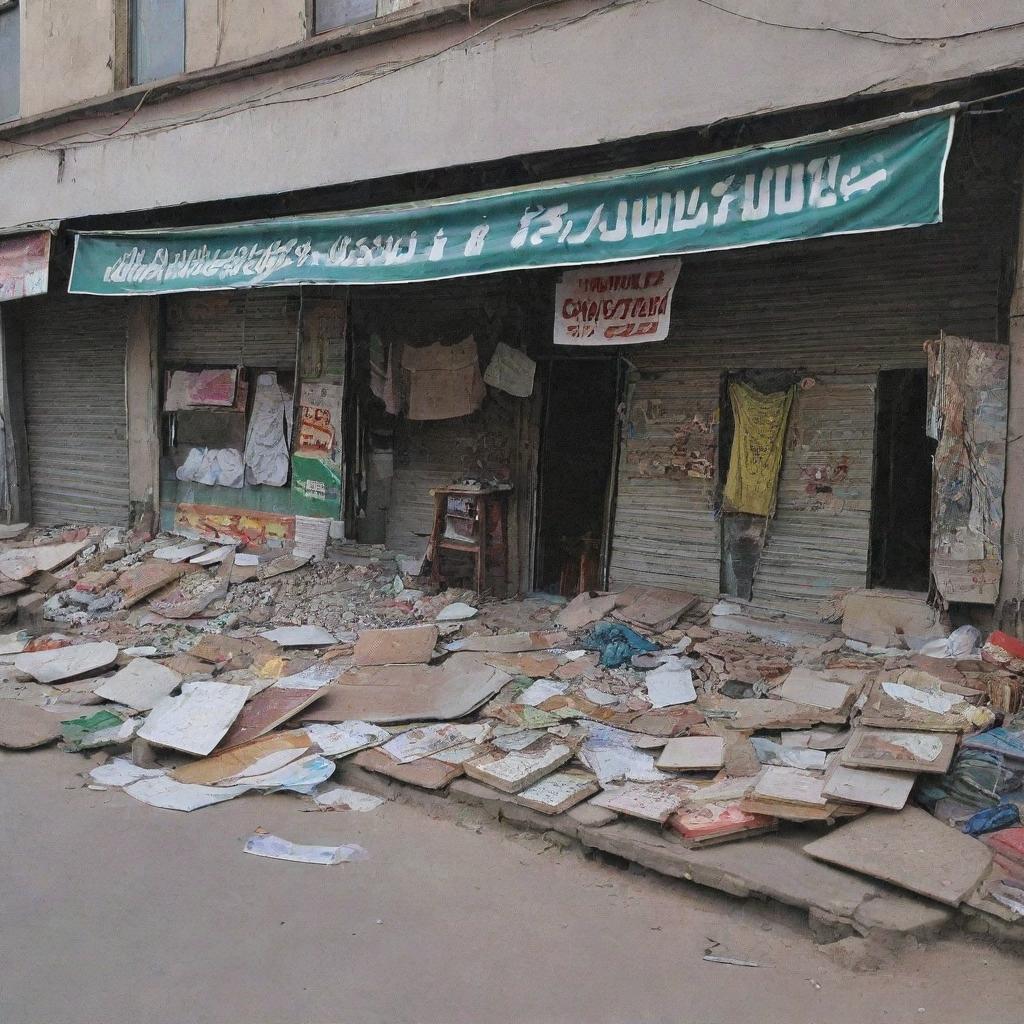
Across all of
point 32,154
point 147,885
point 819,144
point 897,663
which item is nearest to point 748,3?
point 819,144

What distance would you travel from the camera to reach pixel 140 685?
659 cm

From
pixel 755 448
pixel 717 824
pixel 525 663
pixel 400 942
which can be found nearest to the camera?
pixel 400 942

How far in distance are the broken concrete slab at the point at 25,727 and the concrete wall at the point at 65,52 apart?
6.73m

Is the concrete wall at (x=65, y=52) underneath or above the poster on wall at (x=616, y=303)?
above

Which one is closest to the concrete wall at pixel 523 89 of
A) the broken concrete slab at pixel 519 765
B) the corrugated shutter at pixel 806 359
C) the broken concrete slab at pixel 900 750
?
the corrugated shutter at pixel 806 359

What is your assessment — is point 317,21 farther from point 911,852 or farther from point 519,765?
point 911,852

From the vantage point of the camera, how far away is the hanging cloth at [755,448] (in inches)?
277

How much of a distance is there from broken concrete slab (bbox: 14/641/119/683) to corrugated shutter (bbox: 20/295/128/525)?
3.80 metres

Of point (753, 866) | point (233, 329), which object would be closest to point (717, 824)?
point (753, 866)

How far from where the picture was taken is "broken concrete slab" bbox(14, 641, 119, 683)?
23.1 ft

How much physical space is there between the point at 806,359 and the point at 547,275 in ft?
8.12

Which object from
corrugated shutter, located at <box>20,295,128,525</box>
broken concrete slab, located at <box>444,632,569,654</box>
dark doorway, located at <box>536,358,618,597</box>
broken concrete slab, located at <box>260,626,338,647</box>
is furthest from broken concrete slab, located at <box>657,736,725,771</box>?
corrugated shutter, located at <box>20,295,128,525</box>

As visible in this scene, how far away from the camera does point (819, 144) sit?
525 cm

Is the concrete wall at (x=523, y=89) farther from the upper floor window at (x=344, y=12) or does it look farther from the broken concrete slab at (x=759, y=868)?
the broken concrete slab at (x=759, y=868)
